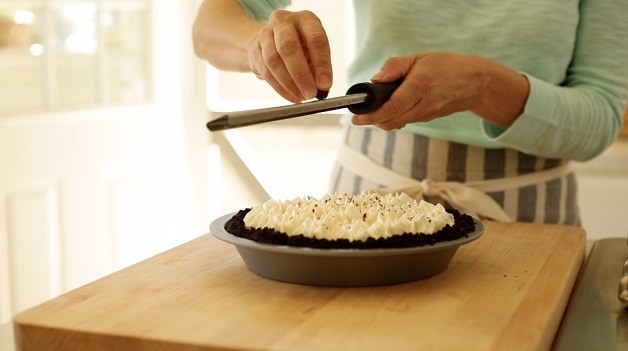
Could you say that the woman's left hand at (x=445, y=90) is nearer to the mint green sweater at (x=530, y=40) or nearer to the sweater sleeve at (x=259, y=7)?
the mint green sweater at (x=530, y=40)

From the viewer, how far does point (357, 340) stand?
26.5 inches

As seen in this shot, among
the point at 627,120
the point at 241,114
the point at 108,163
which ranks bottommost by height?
the point at 108,163

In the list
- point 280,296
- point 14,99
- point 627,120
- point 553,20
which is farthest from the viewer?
point 627,120

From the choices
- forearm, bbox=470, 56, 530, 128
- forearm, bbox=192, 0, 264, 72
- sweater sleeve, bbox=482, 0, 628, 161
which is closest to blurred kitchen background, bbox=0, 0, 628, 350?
forearm, bbox=192, 0, 264, 72

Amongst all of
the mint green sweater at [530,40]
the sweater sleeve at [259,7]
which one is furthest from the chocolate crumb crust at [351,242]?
the sweater sleeve at [259,7]

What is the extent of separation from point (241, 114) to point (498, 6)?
0.67m

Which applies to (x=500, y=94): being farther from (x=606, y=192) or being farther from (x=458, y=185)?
(x=606, y=192)

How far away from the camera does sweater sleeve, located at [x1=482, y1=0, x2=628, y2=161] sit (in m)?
1.13

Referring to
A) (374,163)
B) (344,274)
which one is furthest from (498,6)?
(344,274)

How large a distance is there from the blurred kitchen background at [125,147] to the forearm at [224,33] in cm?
84

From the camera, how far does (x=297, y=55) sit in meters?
0.96

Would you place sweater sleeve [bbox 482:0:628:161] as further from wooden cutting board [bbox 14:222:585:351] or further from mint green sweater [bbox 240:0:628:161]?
wooden cutting board [bbox 14:222:585:351]

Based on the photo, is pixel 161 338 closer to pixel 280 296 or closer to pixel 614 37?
pixel 280 296

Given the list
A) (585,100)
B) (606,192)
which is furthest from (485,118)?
(606,192)
